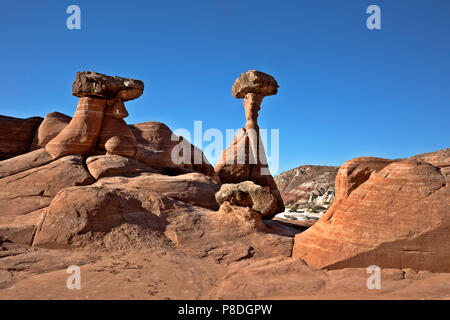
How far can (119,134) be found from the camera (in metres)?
12.1

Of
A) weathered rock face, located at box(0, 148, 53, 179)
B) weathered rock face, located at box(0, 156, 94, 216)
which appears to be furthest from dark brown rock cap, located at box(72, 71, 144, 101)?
weathered rock face, located at box(0, 156, 94, 216)

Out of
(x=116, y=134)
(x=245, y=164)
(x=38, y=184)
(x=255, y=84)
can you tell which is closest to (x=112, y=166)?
(x=38, y=184)

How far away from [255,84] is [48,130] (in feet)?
30.7

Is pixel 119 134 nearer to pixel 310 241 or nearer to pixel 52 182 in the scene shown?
pixel 52 182

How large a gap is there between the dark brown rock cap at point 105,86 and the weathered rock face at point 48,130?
165 cm

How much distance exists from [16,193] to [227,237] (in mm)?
6859

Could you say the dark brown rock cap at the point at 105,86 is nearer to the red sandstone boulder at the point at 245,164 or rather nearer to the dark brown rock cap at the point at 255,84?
the dark brown rock cap at the point at 255,84

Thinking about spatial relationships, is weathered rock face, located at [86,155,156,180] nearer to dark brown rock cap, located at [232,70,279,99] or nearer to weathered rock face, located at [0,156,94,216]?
weathered rock face, located at [0,156,94,216]

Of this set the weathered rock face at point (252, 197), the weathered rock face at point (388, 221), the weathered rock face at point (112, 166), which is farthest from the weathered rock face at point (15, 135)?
the weathered rock face at point (388, 221)

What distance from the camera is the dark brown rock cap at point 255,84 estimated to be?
13.9 m

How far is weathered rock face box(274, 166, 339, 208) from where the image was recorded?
106 feet

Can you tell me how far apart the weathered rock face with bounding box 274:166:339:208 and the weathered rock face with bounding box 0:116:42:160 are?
2415cm

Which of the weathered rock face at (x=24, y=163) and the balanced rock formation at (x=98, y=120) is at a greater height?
the balanced rock formation at (x=98, y=120)
